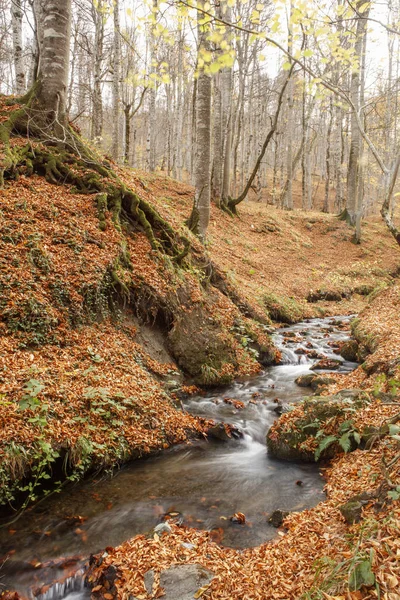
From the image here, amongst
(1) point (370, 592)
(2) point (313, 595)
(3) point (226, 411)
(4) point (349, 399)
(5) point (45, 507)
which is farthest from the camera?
(3) point (226, 411)

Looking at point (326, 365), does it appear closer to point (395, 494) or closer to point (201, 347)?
point (201, 347)

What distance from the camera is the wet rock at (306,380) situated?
8211 mm

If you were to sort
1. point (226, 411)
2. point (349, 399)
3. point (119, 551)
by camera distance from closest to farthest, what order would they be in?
point (119, 551), point (349, 399), point (226, 411)

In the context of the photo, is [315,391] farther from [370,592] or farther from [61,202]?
[61,202]

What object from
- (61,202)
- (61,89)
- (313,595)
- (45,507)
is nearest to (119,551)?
(45,507)

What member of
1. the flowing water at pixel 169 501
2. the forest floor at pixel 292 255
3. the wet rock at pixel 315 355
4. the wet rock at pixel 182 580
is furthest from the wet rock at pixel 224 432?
the forest floor at pixel 292 255

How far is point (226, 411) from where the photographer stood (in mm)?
7062

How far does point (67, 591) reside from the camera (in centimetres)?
345

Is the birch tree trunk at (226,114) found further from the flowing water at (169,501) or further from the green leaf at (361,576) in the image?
the green leaf at (361,576)

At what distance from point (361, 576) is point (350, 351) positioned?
25.1ft

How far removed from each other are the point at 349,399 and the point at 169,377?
3124 millimetres

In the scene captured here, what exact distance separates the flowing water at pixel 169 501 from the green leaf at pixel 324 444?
0.77ft

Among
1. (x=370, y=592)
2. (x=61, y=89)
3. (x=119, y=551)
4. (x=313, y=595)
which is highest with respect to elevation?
(x=61, y=89)

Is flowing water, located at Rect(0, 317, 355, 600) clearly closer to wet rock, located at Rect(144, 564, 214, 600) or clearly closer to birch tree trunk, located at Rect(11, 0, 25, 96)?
wet rock, located at Rect(144, 564, 214, 600)
